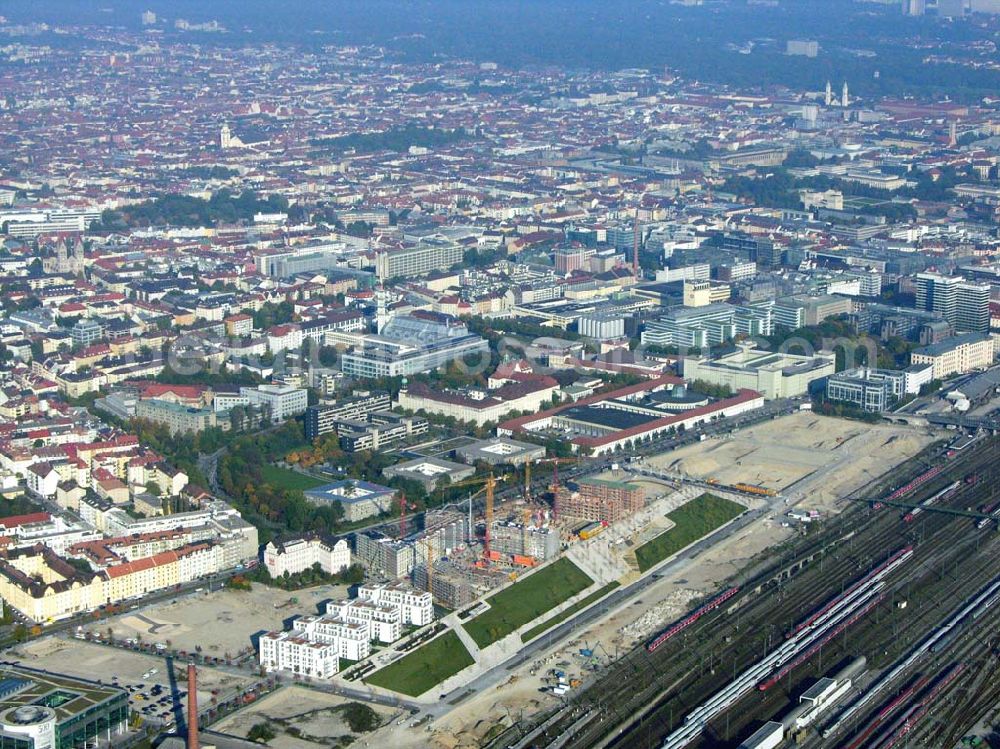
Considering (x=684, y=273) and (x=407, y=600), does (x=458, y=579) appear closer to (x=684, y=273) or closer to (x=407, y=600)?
(x=407, y=600)

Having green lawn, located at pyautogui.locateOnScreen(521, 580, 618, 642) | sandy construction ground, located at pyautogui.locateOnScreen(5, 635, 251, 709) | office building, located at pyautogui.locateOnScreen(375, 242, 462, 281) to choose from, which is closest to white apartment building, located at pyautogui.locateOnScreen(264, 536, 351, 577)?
sandy construction ground, located at pyautogui.locateOnScreen(5, 635, 251, 709)

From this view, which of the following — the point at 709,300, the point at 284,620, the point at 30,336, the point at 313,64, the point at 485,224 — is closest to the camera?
the point at 284,620

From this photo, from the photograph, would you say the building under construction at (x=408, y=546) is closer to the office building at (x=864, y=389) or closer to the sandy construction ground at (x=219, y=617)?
the sandy construction ground at (x=219, y=617)

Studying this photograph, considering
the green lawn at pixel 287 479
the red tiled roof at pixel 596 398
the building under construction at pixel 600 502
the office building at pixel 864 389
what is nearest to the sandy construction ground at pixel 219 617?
the building under construction at pixel 600 502

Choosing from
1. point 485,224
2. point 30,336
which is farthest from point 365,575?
point 485,224

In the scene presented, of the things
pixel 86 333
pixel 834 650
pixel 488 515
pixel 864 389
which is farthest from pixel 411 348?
pixel 834 650

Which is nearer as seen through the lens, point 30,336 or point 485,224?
point 30,336

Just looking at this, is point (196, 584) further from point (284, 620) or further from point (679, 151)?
point (679, 151)
